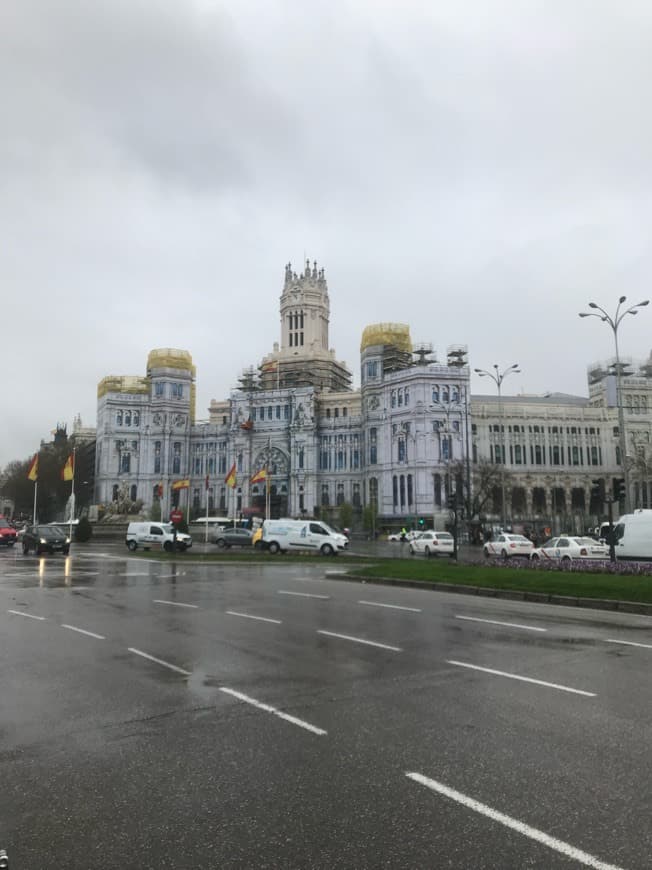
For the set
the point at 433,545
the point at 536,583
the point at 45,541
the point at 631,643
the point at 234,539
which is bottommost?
the point at 631,643

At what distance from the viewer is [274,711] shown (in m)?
7.05

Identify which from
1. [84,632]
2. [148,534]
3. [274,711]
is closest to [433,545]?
[148,534]

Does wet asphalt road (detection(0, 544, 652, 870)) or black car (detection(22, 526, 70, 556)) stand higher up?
black car (detection(22, 526, 70, 556))

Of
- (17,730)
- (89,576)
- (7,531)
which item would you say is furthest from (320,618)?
(7,531)

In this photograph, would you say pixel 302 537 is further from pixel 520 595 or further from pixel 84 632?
pixel 84 632

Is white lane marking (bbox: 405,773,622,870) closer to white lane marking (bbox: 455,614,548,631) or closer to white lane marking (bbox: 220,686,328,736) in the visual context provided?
white lane marking (bbox: 220,686,328,736)

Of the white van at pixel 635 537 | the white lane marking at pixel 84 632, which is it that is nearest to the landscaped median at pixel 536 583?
the white van at pixel 635 537

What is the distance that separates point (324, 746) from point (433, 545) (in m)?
37.1

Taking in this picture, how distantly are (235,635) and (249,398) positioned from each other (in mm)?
98809

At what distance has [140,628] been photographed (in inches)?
486

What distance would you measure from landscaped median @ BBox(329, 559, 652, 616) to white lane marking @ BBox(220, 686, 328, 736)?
11.4 metres

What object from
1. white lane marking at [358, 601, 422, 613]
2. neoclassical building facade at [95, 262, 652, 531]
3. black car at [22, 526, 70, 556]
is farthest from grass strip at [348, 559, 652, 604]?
neoclassical building facade at [95, 262, 652, 531]

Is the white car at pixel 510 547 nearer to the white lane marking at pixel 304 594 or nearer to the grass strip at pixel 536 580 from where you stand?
the grass strip at pixel 536 580

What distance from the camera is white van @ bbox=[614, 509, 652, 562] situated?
27.4 metres
